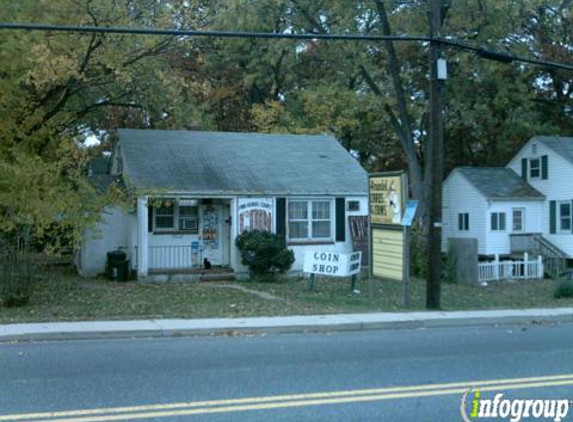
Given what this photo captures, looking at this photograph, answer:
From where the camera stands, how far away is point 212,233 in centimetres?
2292

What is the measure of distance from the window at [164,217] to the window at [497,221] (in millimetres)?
15744

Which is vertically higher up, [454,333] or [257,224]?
[257,224]

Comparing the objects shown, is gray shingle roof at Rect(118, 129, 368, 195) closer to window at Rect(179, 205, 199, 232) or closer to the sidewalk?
window at Rect(179, 205, 199, 232)

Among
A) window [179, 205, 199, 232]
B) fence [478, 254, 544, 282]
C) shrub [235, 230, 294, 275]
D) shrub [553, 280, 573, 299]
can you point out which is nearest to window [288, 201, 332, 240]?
shrub [235, 230, 294, 275]

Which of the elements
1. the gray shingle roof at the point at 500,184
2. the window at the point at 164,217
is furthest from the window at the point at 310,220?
the gray shingle roof at the point at 500,184

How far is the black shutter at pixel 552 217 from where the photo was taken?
101 ft

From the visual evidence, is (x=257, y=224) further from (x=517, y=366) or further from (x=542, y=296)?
(x=517, y=366)

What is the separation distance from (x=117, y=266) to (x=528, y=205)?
19.5m

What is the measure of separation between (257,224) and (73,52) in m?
8.22

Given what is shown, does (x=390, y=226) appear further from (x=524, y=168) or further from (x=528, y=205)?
(x=524, y=168)

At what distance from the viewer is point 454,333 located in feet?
41.7

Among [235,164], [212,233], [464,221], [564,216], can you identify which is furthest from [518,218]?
[212,233]

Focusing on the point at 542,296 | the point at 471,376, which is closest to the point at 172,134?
the point at 542,296

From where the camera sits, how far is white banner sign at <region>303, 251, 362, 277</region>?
58.9ft
